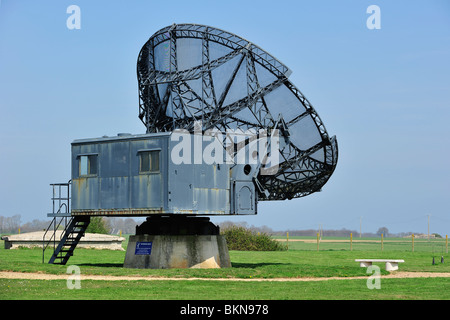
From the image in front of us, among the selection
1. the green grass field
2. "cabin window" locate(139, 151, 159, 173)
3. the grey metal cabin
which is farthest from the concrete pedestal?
"cabin window" locate(139, 151, 159, 173)

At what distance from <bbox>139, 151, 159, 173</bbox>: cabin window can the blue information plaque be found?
4.06 meters

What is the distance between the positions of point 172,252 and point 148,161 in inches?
184

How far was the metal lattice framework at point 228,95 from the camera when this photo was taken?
34.7 meters

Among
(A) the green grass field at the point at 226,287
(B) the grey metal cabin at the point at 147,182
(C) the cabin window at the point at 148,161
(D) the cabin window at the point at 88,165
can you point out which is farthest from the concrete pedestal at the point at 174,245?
(D) the cabin window at the point at 88,165

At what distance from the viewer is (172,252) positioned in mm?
34250

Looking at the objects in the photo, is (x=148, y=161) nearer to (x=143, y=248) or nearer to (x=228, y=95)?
(x=143, y=248)

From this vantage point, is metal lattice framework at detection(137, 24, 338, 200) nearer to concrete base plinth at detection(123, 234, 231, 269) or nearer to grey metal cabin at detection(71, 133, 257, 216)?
grey metal cabin at detection(71, 133, 257, 216)

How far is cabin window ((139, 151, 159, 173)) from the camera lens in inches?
1286

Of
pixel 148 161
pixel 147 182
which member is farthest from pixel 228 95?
pixel 147 182

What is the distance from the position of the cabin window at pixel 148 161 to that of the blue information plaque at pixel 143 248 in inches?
160

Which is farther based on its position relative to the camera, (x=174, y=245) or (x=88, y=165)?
(x=88, y=165)
